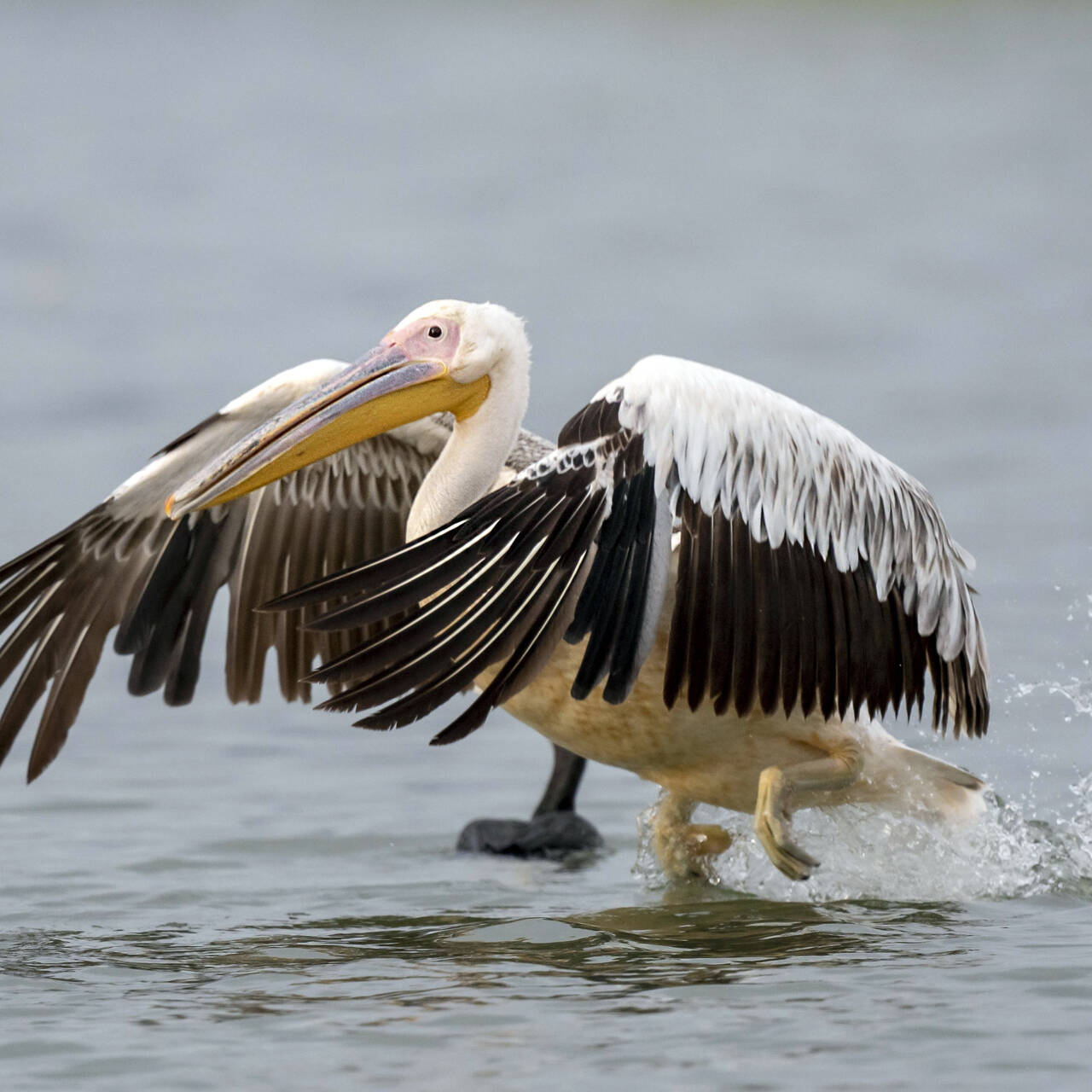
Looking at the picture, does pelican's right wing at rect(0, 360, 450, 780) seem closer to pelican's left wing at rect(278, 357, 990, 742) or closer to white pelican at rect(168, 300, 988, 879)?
white pelican at rect(168, 300, 988, 879)

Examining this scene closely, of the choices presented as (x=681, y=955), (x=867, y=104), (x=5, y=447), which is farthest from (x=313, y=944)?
(x=867, y=104)

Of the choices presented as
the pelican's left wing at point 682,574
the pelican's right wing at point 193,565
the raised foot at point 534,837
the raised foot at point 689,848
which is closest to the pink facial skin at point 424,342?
the pelican's right wing at point 193,565

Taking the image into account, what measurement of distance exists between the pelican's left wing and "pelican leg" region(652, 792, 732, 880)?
2.06 ft

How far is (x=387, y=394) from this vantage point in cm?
559

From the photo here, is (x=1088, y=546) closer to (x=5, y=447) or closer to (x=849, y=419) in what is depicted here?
(x=849, y=419)

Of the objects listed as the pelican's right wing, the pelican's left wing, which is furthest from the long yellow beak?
the pelican's left wing

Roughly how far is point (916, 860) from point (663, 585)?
146 cm

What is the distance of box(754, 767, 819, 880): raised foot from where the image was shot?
539 centimetres

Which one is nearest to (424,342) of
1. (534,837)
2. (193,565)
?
(193,565)

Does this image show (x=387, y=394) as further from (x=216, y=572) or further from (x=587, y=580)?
(x=216, y=572)

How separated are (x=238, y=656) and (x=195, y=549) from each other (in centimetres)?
37

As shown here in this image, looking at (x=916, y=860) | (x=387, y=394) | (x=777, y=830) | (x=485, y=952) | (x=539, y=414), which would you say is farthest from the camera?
(x=539, y=414)

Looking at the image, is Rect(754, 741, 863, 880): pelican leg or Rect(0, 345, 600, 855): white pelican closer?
Rect(754, 741, 863, 880): pelican leg

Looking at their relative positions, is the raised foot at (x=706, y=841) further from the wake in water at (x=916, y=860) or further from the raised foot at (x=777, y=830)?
the raised foot at (x=777, y=830)
